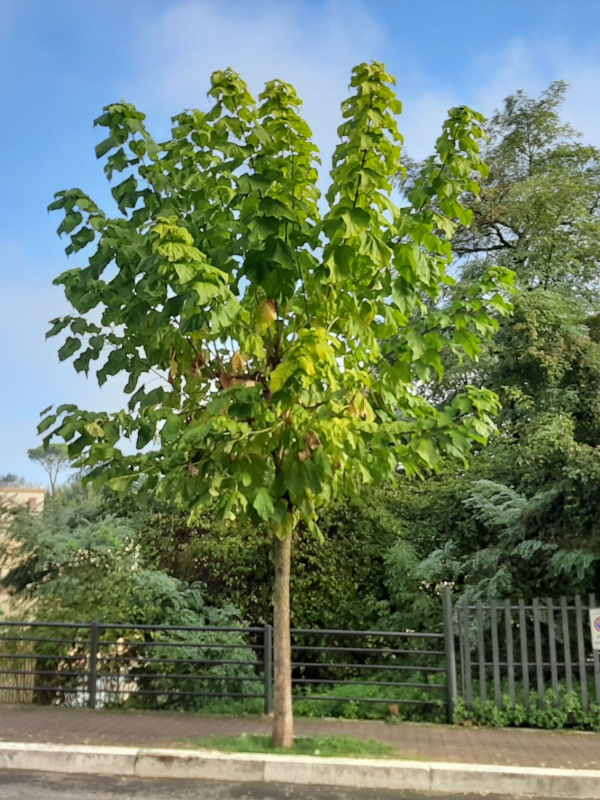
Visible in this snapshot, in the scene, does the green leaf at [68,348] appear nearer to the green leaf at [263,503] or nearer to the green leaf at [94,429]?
the green leaf at [94,429]

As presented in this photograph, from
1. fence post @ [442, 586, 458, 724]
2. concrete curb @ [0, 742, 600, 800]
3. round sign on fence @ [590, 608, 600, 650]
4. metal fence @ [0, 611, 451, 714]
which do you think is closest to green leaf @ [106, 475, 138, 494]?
concrete curb @ [0, 742, 600, 800]

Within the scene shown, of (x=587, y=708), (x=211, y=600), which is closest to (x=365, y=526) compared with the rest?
(x=211, y=600)

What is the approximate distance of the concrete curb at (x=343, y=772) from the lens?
20.6 feet

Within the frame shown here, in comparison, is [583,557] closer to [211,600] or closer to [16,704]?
[211,600]

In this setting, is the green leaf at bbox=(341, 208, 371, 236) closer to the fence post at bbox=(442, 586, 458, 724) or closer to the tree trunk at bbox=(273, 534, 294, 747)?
the tree trunk at bbox=(273, 534, 294, 747)

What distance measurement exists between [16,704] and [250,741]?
4.00 m

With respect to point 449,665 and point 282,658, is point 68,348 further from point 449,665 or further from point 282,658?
point 449,665

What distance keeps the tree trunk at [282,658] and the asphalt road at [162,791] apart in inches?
26.0

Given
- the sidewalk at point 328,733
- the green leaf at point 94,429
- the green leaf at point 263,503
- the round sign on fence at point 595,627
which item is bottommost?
the sidewalk at point 328,733

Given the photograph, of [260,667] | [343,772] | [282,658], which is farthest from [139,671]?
[343,772]

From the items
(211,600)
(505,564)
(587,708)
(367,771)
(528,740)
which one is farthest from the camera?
(211,600)

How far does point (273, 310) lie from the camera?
665 cm

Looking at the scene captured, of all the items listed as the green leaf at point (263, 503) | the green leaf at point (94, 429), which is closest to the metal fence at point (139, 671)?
the green leaf at point (94, 429)

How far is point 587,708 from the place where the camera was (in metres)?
8.27
